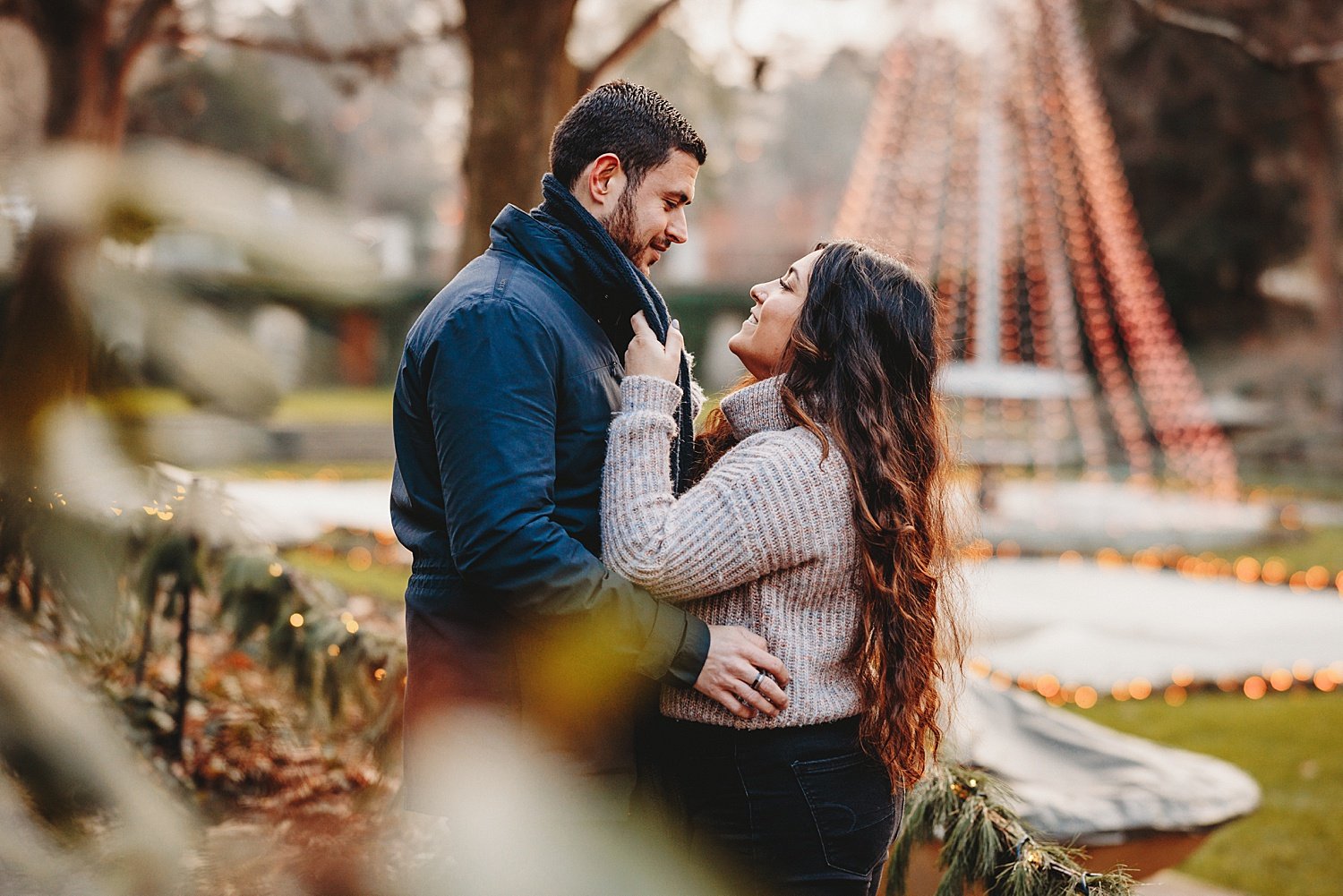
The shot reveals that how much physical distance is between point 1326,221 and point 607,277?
1875 centimetres

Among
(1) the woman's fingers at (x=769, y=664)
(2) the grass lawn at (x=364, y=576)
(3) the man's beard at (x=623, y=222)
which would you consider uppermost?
(3) the man's beard at (x=623, y=222)

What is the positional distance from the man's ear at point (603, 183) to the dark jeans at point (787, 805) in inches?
34.9

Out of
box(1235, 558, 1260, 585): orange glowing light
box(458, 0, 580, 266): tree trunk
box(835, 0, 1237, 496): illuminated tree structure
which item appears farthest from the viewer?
box(835, 0, 1237, 496): illuminated tree structure

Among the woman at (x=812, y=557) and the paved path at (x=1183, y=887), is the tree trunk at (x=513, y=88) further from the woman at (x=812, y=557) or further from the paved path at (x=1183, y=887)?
the paved path at (x=1183, y=887)

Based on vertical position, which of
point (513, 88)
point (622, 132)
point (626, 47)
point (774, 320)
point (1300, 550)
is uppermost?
point (626, 47)

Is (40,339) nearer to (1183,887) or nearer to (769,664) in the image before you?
(769,664)

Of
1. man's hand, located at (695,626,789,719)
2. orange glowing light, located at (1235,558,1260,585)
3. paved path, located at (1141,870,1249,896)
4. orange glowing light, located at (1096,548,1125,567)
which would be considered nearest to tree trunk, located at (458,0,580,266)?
man's hand, located at (695,626,789,719)

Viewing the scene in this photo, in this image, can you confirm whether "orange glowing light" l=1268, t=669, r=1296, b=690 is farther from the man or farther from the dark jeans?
the man

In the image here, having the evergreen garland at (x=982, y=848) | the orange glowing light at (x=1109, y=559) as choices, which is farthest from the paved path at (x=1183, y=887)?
the orange glowing light at (x=1109, y=559)

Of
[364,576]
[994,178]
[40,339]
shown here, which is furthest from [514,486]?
[994,178]

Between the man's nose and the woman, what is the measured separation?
0.60 ft

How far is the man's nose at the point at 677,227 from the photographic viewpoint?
85.5 inches

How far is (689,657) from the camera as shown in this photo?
1.96 metres

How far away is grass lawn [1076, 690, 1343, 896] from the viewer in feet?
14.0
